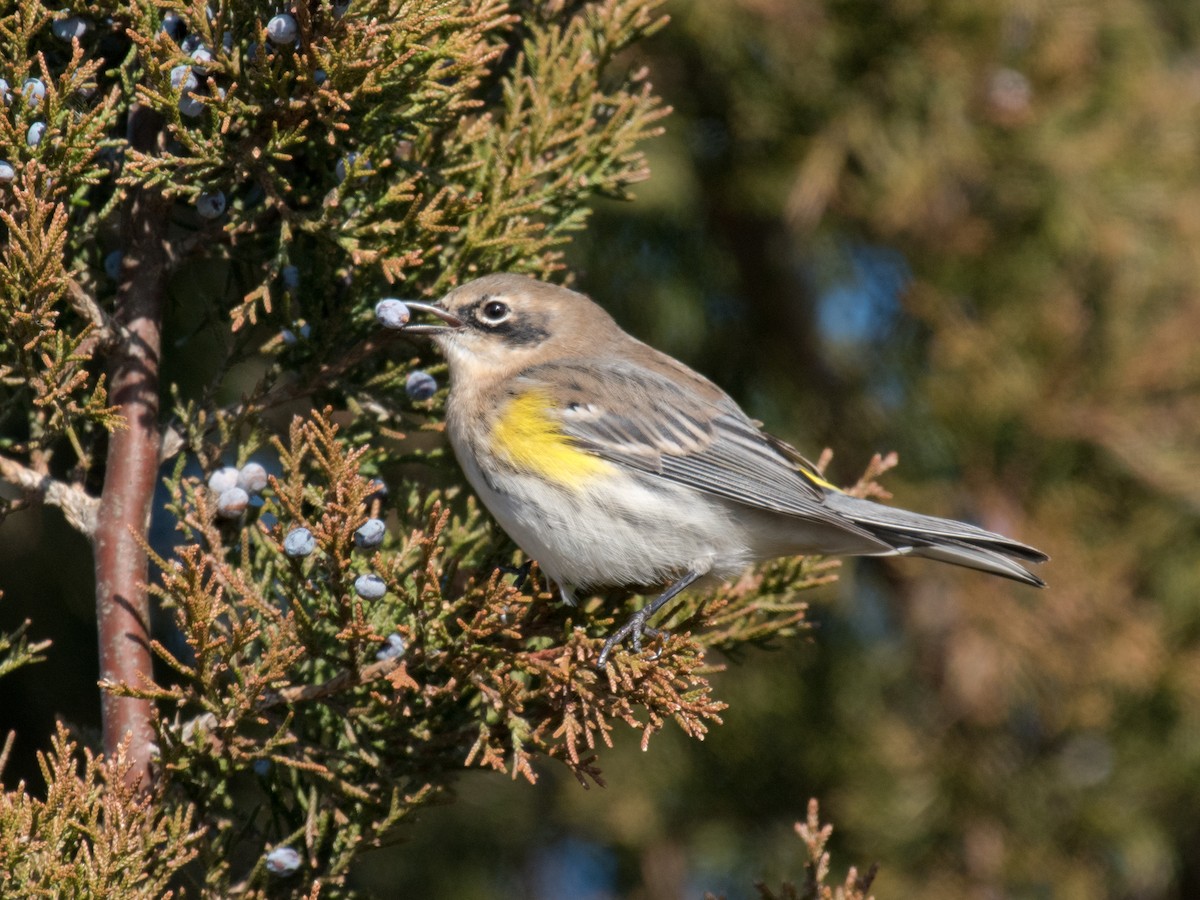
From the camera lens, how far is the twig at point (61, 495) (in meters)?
2.81

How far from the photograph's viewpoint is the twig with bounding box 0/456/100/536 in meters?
2.81

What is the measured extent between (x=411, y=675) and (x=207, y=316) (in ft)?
3.28

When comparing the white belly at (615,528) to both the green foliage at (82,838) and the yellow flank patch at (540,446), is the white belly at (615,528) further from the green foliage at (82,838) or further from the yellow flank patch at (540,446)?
the green foliage at (82,838)

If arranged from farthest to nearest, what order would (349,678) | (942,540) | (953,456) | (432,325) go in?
(953,456)
(942,540)
(432,325)
(349,678)

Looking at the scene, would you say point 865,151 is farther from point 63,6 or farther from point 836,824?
point 63,6

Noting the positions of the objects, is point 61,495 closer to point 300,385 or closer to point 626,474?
point 300,385

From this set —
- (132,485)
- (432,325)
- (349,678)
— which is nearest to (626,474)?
(432,325)

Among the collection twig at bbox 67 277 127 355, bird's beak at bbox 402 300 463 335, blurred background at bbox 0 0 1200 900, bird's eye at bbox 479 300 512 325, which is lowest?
blurred background at bbox 0 0 1200 900

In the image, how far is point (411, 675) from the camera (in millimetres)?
2828

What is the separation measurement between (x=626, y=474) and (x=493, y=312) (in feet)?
1.97

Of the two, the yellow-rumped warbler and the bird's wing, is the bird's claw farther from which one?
the bird's wing

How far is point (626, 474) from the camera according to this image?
11.7 feet

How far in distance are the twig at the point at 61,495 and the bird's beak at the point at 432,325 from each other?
32.3 inches

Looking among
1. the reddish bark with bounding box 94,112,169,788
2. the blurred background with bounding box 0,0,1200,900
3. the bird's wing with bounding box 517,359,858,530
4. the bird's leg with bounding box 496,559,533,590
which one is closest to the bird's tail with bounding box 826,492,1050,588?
the bird's wing with bounding box 517,359,858,530
